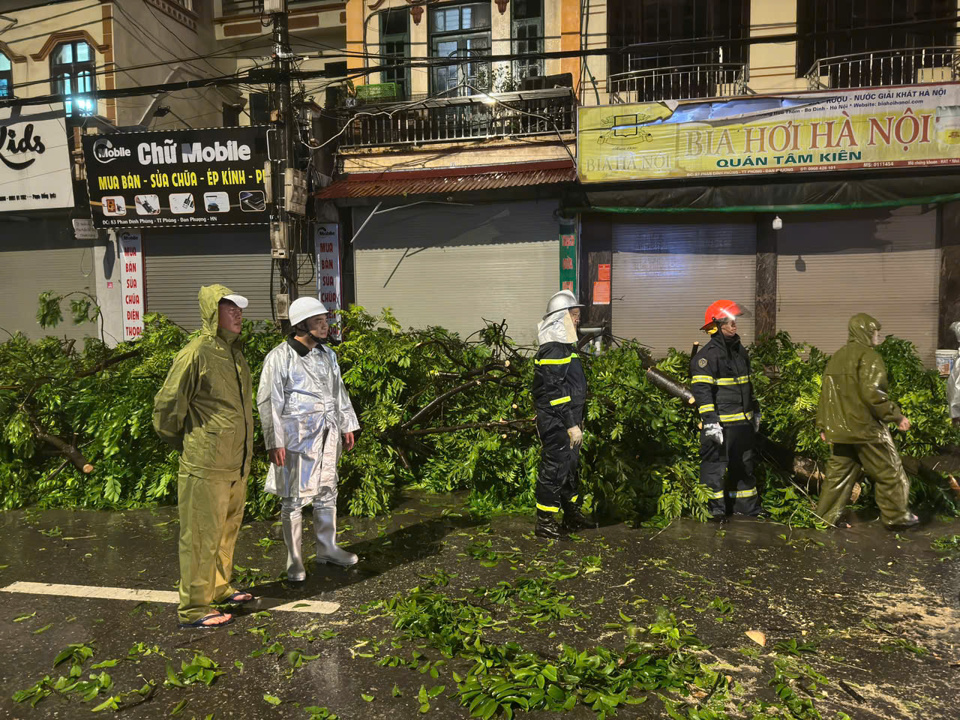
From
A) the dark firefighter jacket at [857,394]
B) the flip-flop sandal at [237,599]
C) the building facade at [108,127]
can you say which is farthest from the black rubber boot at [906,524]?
the building facade at [108,127]

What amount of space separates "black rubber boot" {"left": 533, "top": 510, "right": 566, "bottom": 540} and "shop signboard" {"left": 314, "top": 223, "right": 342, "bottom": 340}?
36.1 ft

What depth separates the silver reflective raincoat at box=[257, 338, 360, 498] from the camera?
191 inches

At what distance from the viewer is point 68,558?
5.67 meters

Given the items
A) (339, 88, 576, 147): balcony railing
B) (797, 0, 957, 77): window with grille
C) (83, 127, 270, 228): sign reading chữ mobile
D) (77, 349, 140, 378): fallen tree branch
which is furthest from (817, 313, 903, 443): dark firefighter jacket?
(83, 127, 270, 228): sign reading chữ mobile

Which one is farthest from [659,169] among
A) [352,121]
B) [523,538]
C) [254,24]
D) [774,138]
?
[254,24]

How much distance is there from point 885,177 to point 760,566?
10.0 m

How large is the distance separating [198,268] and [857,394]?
15.4 meters

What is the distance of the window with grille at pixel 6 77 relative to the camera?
18.0 m

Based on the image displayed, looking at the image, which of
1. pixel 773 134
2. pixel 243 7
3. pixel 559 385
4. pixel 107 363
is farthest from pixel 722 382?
pixel 243 7

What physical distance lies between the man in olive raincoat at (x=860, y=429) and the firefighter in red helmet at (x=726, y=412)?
24.2 inches

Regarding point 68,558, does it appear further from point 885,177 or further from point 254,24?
point 254,24

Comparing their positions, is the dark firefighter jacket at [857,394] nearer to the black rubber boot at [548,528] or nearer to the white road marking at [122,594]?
the black rubber boot at [548,528]

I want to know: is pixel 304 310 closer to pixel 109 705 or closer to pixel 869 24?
pixel 109 705

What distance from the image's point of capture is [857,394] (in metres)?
5.94
